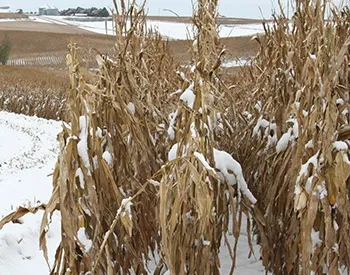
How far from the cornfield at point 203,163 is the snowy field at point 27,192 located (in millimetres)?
686

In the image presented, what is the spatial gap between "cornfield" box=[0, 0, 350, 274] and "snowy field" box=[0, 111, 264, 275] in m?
0.69

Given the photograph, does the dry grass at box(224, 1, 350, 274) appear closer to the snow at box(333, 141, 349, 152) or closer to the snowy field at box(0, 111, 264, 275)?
the snow at box(333, 141, 349, 152)

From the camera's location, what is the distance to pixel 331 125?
2.21 meters

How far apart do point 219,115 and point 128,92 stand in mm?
510

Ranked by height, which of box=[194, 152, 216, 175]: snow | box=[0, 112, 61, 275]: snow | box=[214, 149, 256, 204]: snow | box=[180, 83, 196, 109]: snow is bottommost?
box=[0, 112, 61, 275]: snow

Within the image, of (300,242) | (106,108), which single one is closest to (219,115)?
(106,108)

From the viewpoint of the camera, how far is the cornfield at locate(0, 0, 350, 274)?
226 centimetres

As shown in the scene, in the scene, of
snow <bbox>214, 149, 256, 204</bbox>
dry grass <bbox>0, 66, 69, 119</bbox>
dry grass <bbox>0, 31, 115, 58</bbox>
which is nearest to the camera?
snow <bbox>214, 149, 256, 204</bbox>

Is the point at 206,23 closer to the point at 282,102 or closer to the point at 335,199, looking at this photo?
the point at 282,102

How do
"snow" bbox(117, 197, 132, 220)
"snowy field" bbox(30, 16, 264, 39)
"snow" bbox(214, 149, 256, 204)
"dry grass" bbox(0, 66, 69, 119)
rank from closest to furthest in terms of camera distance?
"snow" bbox(117, 197, 132, 220), "snow" bbox(214, 149, 256, 204), "snowy field" bbox(30, 16, 264, 39), "dry grass" bbox(0, 66, 69, 119)

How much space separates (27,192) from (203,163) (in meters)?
4.20

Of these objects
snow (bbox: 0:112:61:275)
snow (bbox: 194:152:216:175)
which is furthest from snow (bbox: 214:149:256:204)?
snow (bbox: 0:112:61:275)

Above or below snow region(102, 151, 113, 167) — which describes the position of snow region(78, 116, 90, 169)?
above

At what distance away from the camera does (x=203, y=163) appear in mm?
2225
